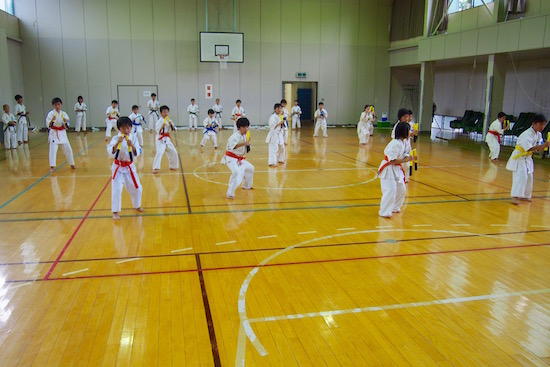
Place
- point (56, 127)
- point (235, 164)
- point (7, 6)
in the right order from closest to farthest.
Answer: point (235, 164), point (56, 127), point (7, 6)

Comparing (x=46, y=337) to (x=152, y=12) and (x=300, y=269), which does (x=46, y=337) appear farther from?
(x=152, y=12)

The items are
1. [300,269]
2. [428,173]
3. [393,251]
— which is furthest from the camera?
[428,173]

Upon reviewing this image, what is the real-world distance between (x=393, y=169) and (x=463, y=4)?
57.3 ft

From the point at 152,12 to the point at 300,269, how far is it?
24099mm

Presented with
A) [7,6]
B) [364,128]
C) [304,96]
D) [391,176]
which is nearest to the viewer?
[391,176]

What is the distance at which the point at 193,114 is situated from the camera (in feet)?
84.8

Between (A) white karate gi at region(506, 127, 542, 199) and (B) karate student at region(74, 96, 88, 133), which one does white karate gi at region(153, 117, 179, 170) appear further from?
(B) karate student at region(74, 96, 88, 133)

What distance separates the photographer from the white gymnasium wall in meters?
24.7

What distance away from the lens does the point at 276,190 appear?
10281 mm

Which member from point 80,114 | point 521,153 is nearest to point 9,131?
point 80,114

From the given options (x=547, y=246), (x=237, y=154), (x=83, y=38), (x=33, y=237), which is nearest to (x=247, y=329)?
(x=33, y=237)

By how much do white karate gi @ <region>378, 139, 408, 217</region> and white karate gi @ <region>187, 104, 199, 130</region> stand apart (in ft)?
62.9

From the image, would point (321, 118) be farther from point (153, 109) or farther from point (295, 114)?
point (153, 109)

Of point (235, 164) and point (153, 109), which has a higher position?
point (153, 109)
